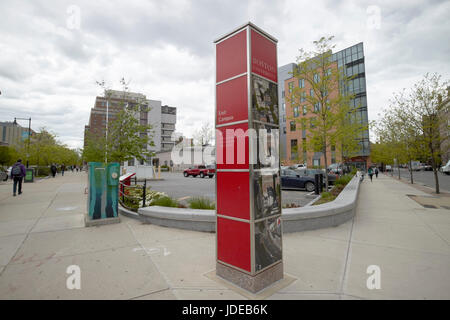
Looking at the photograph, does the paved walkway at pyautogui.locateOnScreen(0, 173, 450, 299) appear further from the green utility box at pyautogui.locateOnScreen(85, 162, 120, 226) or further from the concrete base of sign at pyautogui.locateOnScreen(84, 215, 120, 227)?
the green utility box at pyautogui.locateOnScreen(85, 162, 120, 226)

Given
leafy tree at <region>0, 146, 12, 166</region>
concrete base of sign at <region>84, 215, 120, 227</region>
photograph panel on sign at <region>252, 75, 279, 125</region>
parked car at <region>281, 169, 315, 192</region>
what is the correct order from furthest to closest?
leafy tree at <region>0, 146, 12, 166</region>, parked car at <region>281, 169, 315, 192</region>, concrete base of sign at <region>84, 215, 120, 227</region>, photograph panel on sign at <region>252, 75, 279, 125</region>

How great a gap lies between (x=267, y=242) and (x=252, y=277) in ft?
1.56

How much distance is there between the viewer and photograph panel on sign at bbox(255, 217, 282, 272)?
2912 mm

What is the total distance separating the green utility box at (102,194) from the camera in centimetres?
635

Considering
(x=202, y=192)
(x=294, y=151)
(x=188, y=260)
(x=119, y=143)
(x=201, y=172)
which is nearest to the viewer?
(x=188, y=260)

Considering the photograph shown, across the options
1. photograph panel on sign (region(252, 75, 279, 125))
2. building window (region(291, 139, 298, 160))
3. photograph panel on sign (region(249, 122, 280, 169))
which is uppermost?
building window (region(291, 139, 298, 160))

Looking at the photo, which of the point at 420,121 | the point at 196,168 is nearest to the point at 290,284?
the point at 420,121

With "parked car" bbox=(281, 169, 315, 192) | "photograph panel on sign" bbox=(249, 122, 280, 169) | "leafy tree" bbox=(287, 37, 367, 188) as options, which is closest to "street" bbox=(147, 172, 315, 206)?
"parked car" bbox=(281, 169, 315, 192)

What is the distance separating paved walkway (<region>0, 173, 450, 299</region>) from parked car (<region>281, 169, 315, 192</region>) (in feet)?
24.1

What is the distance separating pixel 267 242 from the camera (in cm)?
306

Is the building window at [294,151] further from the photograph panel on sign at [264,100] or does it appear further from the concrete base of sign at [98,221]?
the photograph panel on sign at [264,100]

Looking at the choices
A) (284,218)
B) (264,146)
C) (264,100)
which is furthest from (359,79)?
(264,146)

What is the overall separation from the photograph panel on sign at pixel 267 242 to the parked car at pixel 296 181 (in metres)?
11.6

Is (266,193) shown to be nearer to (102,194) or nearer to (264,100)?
(264,100)
